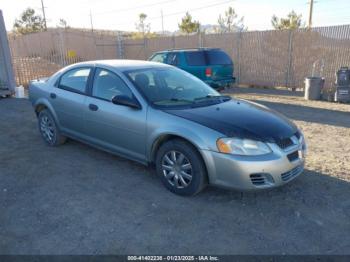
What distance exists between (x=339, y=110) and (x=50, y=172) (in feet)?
24.7

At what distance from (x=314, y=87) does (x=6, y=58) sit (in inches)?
425

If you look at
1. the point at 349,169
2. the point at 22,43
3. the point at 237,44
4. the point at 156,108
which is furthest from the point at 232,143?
the point at 22,43

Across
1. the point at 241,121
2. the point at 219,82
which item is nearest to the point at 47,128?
the point at 241,121

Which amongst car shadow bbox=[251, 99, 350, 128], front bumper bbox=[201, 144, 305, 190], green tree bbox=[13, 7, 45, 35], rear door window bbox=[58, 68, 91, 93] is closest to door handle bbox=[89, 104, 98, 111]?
rear door window bbox=[58, 68, 91, 93]

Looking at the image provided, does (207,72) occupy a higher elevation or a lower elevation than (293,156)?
higher

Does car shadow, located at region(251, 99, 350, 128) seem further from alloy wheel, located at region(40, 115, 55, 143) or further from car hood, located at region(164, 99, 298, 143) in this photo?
alloy wheel, located at region(40, 115, 55, 143)

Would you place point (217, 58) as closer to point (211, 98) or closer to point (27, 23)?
point (211, 98)

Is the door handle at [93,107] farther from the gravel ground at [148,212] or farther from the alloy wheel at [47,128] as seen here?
the alloy wheel at [47,128]

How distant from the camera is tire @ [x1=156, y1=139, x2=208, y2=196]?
357 centimetres

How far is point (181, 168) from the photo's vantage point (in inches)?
147

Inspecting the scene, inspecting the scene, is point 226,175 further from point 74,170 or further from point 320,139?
point 320,139

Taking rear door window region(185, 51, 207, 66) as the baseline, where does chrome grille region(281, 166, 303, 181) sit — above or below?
below

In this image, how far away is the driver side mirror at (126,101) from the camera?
4020 mm

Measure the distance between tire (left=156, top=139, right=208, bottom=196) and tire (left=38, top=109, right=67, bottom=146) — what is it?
2.37 metres
